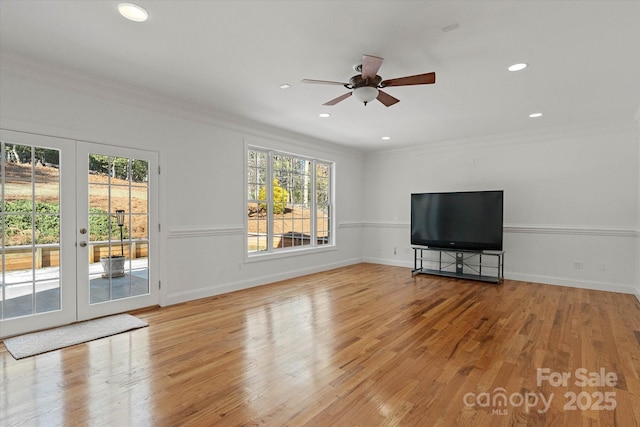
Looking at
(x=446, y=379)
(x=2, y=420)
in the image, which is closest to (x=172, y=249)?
(x=2, y=420)

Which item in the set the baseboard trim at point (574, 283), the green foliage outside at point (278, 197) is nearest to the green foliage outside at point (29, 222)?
the green foliage outside at point (278, 197)

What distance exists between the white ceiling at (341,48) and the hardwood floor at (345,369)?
2.66m

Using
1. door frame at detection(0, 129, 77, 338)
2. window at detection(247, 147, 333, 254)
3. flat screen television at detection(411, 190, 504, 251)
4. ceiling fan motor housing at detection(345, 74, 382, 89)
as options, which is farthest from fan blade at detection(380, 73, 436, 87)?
flat screen television at detection(411, 190, 504, 251)

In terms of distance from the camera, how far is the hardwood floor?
77.5 inches

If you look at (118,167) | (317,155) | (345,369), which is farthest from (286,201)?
(345,369)

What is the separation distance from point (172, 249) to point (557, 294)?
562 centimetres

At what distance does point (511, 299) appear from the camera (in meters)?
4.51

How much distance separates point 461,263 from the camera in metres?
6.03

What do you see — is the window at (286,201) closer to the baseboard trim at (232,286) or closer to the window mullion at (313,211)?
the window mullion at (313,211)

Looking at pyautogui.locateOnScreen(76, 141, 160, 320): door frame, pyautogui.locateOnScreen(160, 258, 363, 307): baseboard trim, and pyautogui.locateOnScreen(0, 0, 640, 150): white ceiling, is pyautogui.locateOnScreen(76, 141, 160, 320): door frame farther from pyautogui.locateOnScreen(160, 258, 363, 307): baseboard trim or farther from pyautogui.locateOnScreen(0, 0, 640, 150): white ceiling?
pyautogui.locateOnScreen(0, 0, 640, 150): white ceiling

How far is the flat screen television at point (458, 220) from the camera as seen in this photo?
218 inches

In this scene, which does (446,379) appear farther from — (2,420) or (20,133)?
(20,133)

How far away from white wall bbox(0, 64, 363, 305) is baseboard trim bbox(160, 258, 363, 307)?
1 cm

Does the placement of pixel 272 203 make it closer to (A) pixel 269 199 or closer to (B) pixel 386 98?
(A) pixel 269 199
